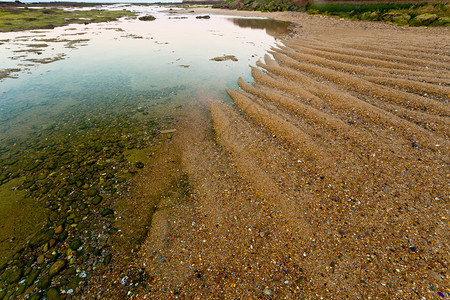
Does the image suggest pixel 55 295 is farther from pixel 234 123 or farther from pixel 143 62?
pixel 143 62

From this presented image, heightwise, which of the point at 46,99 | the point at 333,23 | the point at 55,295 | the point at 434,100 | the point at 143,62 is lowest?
the point at 55,295

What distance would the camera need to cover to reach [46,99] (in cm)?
1817

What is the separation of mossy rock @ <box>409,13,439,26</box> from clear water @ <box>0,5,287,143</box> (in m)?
27.7

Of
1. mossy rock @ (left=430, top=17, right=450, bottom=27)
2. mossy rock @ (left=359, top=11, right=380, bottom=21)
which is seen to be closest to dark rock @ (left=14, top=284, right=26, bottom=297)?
mossy rock @ (left=430, top=17, right=450, bottom=27)

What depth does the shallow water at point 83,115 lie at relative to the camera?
8.73 metres

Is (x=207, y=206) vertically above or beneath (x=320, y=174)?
beneath

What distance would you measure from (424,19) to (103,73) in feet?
189

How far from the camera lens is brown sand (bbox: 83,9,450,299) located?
5.84 meters

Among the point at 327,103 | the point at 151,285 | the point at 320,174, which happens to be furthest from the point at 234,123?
the point at 151,285

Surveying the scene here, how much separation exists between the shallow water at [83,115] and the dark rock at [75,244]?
0.26m

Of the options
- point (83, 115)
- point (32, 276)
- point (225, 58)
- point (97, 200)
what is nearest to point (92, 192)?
point (97, 200)

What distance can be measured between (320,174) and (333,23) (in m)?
61.0

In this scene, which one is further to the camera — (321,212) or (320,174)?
(320,174)

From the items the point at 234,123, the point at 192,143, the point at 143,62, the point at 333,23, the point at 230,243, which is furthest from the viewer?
the point at 333,23
